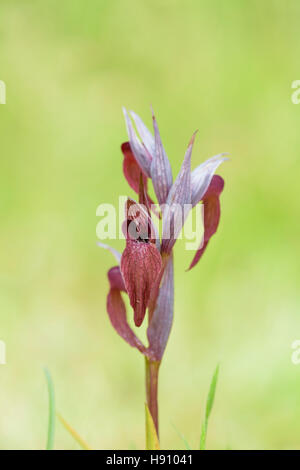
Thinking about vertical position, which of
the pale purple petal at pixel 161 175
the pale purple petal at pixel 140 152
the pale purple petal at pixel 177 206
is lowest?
the pale purple petal at pixel 177 206

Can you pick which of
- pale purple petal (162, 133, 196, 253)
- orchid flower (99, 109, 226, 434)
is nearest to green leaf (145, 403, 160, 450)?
orchid flower (99, 109, 226, 434)

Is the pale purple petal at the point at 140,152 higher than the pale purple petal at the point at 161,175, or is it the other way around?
the pale purple petal at the point at 140,152

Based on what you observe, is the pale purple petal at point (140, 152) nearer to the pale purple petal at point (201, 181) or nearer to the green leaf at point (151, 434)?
the pale purple petal at point (201, 181)

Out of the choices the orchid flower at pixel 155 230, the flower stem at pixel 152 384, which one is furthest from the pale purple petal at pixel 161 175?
the flower stem at pixel 152 384

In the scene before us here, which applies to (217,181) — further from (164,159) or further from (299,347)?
(299,347)

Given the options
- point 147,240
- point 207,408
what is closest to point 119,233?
point 147,240

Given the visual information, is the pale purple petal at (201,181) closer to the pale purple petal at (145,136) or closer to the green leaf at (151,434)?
the pale purple petal at (145,136)
